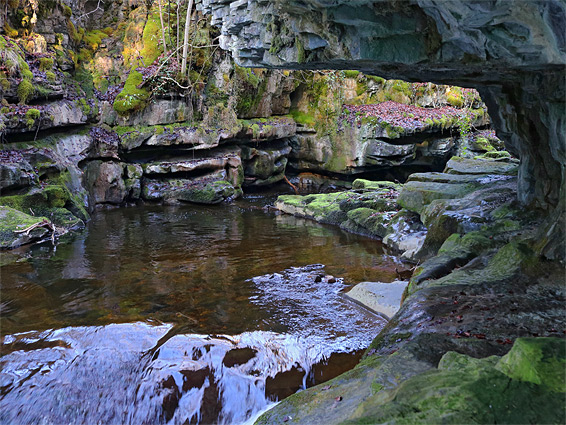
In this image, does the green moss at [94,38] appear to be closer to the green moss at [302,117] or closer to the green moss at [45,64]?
the green moss at [45,64]

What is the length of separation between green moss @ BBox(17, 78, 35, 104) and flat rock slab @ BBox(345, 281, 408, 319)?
13230mm

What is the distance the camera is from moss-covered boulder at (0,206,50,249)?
1127 centimetres

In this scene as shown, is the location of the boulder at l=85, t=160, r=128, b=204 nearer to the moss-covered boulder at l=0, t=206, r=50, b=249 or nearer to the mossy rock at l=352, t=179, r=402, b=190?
the moss-covered boulder at l=0, t=206, r=50, b=249

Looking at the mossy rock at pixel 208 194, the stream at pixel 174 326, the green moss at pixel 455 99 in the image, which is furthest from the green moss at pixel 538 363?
the green moss at pixel 455 99

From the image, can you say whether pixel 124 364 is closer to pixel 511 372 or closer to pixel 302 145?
pixel 511 372

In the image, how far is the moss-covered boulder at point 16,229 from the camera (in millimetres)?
11266

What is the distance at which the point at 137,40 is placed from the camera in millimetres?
22000

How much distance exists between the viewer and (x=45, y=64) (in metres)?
16.4

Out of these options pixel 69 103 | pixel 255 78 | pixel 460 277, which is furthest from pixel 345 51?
pixel 255 78

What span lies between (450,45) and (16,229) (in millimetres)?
11415

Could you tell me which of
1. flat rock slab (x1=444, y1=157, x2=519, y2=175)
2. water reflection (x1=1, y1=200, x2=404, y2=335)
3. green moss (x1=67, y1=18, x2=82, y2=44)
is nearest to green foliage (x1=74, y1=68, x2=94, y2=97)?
green moss (x1=67, y1=18, x2=82, y2=44)

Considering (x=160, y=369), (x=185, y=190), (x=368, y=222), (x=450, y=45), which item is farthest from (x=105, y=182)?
(x=450, y=45)

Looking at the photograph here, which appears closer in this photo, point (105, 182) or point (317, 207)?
point (317, 207)

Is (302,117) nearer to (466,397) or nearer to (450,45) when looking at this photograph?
(450,45)
